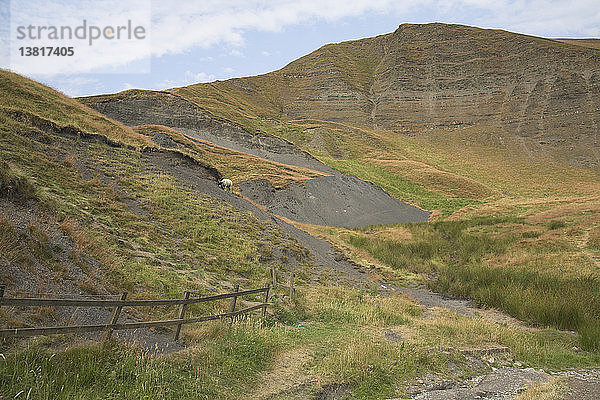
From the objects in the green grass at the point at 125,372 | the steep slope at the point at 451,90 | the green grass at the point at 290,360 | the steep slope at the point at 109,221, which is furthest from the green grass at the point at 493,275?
the steep slope at the point at 451,90

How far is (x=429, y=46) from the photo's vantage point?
131875 mm

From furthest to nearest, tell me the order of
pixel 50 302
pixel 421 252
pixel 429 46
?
pixel 429 46, pixel 421 252, pixel 50 302

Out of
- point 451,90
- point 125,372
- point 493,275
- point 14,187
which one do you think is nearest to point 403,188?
point 493,275

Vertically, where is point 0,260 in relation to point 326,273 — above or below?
above

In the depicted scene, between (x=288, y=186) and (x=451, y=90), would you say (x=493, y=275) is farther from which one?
(x=451, y=90)

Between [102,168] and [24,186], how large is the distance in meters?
7.98

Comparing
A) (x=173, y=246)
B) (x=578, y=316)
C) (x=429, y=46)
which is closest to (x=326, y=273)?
(x=173, y=246)

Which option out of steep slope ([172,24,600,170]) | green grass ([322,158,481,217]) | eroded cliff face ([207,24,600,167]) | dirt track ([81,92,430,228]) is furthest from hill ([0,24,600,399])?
eroded cliff face ([207,24,600,167])

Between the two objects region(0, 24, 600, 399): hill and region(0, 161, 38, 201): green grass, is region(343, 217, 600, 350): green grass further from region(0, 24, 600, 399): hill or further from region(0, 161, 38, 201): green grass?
region(0, 161, 38, 201): green grass

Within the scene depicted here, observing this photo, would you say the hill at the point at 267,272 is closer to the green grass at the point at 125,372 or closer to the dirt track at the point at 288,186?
the green grass at the point at 125,372

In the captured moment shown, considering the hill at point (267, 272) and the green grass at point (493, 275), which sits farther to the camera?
the green grass at point (493, 275)

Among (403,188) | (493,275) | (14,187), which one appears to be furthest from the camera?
(403,188)

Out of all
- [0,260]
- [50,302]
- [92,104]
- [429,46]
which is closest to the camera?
[50,302]

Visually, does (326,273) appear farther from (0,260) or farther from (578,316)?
(0,260)
